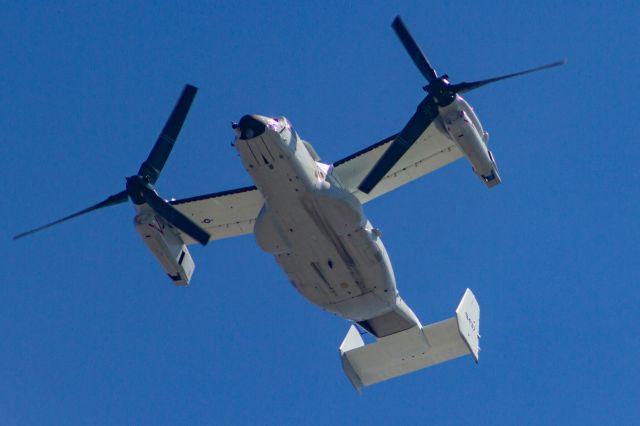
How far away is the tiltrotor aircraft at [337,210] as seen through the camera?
90.8 feet

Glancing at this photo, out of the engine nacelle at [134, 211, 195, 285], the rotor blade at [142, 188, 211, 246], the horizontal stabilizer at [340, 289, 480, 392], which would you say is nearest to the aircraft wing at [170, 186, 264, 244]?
the engine nacelle at [134, 211, 195, 285]

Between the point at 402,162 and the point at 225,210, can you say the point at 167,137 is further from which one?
the point at 402,162

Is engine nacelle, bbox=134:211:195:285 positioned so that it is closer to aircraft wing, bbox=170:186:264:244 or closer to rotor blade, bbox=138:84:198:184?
aircraft wing, bbox=170:186:264:244

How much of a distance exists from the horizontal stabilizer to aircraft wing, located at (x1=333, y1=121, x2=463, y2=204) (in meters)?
4.90

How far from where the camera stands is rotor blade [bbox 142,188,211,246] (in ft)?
95.1

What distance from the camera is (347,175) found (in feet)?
103

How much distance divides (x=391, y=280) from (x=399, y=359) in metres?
4.81

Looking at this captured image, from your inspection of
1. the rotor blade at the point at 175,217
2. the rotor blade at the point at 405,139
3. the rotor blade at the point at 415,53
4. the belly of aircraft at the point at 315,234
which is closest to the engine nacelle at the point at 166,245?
the rotor blade at the point at 175,217

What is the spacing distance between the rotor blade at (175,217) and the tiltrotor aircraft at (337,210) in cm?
3

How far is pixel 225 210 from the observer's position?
1283 inches

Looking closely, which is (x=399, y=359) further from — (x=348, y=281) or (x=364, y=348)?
(x=348, y=281)

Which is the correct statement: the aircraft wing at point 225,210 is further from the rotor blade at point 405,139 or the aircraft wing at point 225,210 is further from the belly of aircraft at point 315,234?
the rotor blade at point 405,139

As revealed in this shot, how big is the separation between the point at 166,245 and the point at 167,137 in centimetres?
334

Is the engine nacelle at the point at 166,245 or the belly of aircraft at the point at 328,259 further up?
the engine nacelle at the point at 166,245
